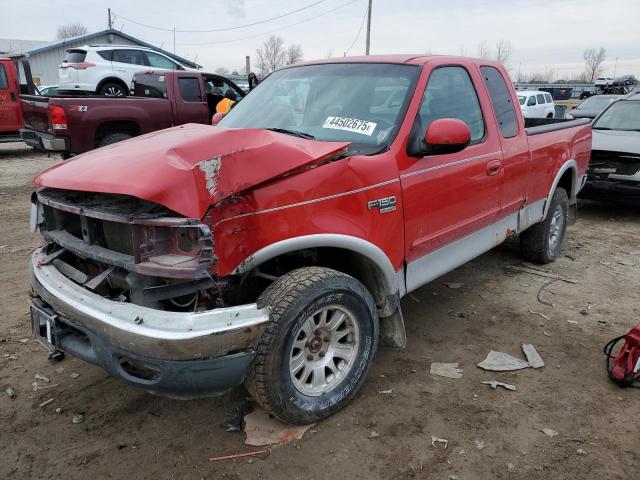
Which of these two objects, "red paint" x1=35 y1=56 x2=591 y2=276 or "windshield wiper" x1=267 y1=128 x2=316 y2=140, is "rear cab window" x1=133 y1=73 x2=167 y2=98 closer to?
"red paint" x1=35 y1=56 x2=591 y2=276

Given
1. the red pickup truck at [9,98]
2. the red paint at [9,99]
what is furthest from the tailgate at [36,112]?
the red paint at [9,99]

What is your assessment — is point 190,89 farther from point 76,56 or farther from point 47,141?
point 76,56

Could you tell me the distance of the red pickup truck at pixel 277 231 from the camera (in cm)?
228

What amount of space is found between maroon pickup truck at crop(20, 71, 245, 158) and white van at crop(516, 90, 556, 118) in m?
13.4

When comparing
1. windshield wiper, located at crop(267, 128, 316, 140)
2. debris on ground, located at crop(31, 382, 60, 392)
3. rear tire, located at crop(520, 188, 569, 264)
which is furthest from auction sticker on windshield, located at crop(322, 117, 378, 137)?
rear tire, located at crop(520, 188, 569, 264)

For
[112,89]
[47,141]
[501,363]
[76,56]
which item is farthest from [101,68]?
[501,363]

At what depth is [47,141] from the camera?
8758 millimetres

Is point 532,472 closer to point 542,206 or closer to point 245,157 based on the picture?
point 245,157

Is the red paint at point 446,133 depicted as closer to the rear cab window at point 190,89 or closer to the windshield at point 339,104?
the windshield at point 339,104

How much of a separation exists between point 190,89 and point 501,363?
913 cm

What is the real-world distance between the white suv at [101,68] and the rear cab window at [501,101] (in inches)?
501

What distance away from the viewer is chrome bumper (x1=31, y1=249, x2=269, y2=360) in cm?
219

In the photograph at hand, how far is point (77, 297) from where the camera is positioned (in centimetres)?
252

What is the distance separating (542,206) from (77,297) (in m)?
4.16
